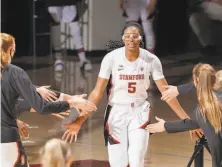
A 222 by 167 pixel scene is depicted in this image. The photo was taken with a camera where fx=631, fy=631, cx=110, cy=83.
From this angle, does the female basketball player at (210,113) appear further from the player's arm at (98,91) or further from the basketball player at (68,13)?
the basketball player at (68,13)

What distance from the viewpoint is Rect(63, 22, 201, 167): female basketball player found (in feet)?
16.9

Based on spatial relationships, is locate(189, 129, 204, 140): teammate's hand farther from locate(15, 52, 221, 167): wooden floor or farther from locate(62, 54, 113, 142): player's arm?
locate(15, 52, 221, 167): wooden floor

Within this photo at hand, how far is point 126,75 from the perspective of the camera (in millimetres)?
5172

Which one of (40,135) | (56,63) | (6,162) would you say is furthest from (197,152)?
(56,63)

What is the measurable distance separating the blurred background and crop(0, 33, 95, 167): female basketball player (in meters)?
4.39

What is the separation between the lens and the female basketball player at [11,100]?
13.6ft

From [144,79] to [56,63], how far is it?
682cm

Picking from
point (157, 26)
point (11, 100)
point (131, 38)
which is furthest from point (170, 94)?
point (157, 26)

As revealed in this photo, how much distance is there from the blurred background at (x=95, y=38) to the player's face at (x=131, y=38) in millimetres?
3489

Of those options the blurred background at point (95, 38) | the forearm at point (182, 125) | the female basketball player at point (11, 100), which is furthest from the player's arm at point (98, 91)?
the blurred background at point (95, 38)

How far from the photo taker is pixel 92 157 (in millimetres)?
6570

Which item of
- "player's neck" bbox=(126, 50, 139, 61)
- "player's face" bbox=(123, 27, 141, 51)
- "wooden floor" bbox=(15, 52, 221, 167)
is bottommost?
"wooden floor" bbox=(15, 52, 221, 167)

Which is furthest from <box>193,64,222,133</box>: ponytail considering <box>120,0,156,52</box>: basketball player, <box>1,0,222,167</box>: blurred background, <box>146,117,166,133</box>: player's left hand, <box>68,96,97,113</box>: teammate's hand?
<box>120,0,156,52</box>: basketball player

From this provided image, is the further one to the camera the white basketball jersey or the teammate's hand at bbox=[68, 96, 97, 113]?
the white basketball jersey
